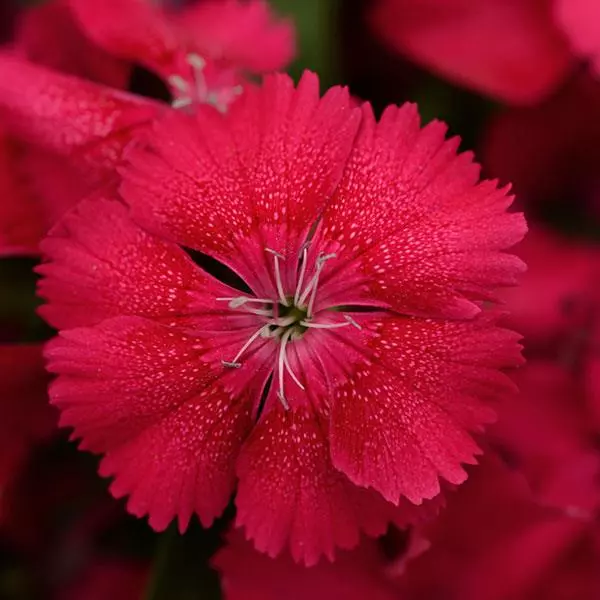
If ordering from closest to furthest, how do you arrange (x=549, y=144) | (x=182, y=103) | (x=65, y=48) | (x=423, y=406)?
(x=423, y=406)
(x=182, y=103)
(x=65, y=48)
(x=549, y=144)

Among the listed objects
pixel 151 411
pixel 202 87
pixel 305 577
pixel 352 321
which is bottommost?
pixel 305 577

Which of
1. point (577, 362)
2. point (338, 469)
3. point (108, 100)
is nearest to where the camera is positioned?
point (338, 469)

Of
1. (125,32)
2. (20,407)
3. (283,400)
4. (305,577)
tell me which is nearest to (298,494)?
(283,400)

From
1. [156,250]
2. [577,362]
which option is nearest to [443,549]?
[577,362]

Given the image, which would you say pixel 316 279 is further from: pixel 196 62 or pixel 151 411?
pixel 196 62

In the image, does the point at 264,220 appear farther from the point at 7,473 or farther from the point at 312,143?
the point at 7,473

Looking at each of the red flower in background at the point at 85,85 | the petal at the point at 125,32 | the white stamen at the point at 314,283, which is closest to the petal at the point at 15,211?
the red flower in background at the point at 85,85

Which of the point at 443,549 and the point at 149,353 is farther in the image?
the point at 443,549

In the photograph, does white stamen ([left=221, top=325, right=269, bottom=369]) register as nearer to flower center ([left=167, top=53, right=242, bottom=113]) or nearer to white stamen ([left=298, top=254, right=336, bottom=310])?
white stamen ([left=298, top=254, right=336, bottom=310])
